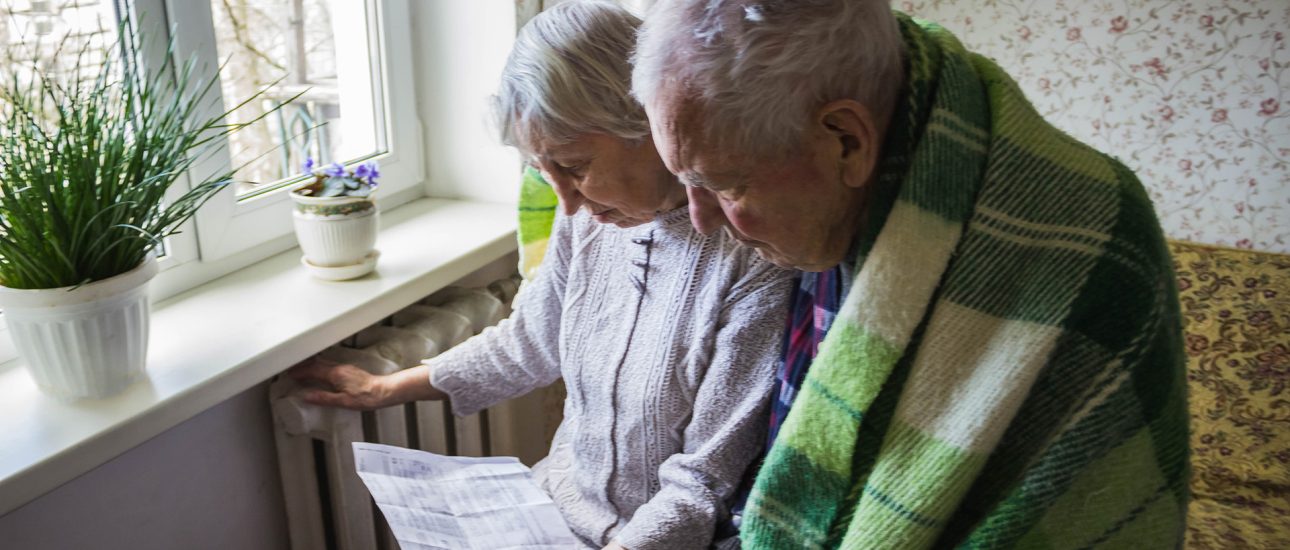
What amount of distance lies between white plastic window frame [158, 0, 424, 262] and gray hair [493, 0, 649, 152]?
1.55 ft

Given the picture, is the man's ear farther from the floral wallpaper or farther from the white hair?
the floral wallpaper

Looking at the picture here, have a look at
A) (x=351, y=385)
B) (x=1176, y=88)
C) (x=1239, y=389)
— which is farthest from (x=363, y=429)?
(x=1176, y=88)

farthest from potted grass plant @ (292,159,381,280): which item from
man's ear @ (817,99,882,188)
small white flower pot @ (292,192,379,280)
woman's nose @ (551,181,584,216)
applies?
man's ear @ (817,99,882,188)

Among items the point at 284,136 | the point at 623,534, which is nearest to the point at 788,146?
the point at 623,534

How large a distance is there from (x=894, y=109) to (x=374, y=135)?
119cm

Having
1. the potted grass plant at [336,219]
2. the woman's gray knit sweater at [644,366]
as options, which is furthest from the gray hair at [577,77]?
the potted grass plant at [336,219]

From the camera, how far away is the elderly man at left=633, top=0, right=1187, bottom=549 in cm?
74

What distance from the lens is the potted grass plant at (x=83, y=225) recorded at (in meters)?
0.93

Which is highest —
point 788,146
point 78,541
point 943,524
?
point 788,146

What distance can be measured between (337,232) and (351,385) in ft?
0.72

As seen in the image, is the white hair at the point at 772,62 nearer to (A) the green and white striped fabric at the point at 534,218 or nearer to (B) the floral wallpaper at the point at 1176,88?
(A) the green and white striped fabric at the point at 534,218

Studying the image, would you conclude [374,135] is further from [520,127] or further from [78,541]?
[78,541]

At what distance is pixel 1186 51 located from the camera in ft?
6.43

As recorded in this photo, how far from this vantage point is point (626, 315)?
47.9 inches
